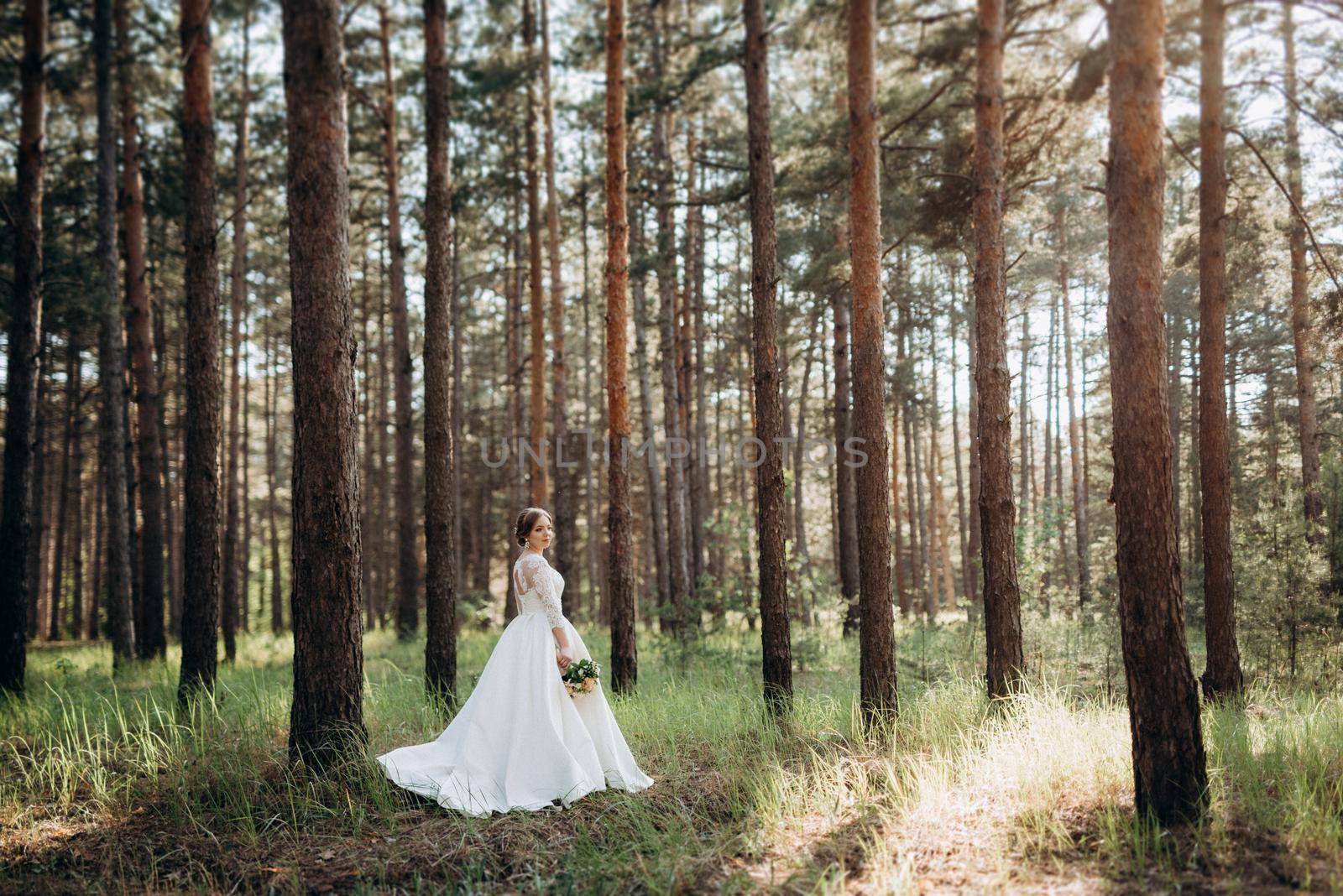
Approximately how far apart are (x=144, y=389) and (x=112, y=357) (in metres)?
0.64

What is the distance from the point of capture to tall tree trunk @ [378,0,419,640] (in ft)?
49.0

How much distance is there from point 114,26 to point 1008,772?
17463 mm

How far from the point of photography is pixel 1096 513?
27781mm

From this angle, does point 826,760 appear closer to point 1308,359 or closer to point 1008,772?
point 1008,772

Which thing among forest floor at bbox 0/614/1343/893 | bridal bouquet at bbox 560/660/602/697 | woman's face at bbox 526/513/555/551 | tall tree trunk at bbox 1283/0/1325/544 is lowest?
forest floor at bbox 0/614/1343/893

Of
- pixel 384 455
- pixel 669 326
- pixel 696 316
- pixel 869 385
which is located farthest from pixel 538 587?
pixel 384 455

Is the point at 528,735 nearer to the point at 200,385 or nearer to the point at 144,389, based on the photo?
the point at 200,385

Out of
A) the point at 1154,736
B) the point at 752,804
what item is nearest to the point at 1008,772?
the point at 1154,736

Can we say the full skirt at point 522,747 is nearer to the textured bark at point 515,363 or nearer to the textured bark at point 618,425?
the textured bark at point 618,425

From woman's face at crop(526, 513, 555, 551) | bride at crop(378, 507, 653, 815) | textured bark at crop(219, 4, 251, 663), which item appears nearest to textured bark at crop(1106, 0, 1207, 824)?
bride at crop(378, 507, 653, 815)

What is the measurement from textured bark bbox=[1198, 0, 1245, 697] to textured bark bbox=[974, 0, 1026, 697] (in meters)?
2.20

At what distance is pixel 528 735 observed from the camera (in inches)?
229

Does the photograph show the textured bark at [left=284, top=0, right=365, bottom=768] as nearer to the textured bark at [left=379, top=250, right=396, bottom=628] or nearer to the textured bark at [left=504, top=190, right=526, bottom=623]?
the textured bark at [left=504, top=190, right=526, bottom=623]

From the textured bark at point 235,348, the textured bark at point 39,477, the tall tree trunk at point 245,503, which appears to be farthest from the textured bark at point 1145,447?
the tall tree trunk at point 245,503
